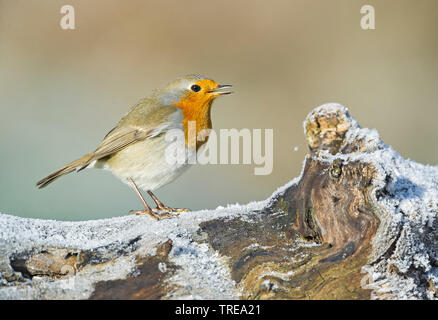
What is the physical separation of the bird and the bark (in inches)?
22.0

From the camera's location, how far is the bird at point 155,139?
307cm

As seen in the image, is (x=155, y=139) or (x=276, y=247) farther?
(x=155, y=139)

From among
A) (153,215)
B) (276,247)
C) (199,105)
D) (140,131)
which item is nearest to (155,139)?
(140,131)

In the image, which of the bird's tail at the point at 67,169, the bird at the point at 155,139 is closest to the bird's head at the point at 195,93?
the bird at the point at 155,139

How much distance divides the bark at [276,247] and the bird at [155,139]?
22.0 inches

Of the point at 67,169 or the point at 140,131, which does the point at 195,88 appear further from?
the point at 67,169

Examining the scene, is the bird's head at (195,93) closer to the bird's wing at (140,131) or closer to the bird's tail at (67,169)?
the bird's wing at (140,131)

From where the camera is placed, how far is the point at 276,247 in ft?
7.45

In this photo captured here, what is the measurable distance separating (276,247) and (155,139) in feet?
4.09

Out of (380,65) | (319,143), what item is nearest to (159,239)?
(319,143)

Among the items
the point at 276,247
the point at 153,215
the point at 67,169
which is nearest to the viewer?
the point at 276,247

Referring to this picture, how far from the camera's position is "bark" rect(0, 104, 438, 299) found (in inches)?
78.0

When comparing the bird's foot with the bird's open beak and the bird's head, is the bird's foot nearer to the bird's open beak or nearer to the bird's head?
the bird's head

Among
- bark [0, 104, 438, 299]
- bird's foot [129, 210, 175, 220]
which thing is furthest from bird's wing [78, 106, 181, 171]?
bark [0, 104, 438, 299]
